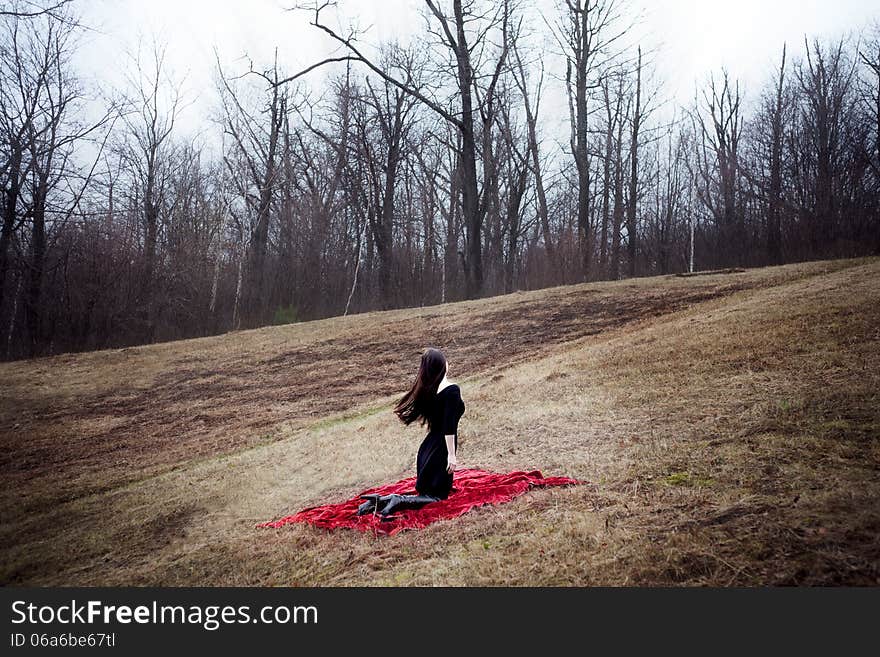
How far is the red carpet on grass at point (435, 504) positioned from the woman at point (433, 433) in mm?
99

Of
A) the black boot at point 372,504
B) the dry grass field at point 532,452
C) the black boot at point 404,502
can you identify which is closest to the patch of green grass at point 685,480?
the dry grass field at point 532,452

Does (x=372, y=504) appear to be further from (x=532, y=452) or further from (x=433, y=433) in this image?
(x=532, y=452)

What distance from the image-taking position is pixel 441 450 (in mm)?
5086

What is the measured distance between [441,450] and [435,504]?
461mm

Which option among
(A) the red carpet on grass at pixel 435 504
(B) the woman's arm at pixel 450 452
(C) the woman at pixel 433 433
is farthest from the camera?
(C) the woman at pixel 433 433

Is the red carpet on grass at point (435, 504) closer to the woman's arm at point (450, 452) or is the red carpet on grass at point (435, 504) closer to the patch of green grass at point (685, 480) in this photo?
the woman's arm at point (450, 452)

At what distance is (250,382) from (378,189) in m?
15.0

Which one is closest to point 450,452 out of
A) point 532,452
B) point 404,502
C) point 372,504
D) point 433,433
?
point 433,433

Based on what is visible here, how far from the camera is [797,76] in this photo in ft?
82.2

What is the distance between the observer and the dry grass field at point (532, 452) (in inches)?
140

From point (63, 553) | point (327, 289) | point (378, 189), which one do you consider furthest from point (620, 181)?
point (63, 553)

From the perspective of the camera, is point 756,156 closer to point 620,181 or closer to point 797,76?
point 797,76

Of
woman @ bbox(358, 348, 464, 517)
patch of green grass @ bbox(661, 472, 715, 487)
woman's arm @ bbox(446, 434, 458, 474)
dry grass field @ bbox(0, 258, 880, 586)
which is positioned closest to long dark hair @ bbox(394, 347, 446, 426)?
woman @ bbox(358, 348, 464, 517)

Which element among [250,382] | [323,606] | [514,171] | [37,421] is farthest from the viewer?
[514,171]
